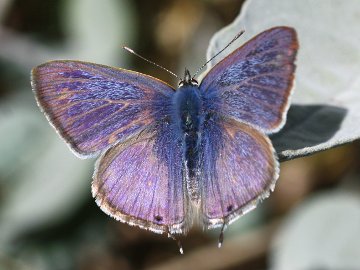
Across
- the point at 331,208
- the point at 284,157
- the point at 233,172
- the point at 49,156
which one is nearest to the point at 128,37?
the point at 49,156

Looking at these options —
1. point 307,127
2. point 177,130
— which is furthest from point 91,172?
point 307,127

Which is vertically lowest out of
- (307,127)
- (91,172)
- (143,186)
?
(91,172)

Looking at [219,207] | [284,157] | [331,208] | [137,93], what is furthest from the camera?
[331,208]

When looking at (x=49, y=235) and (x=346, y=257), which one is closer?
(x=346, y=257)

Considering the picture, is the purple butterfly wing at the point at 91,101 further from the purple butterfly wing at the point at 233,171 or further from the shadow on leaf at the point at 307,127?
the shadow on leaf at the point at 307,127

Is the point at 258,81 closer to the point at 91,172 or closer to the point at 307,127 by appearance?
the point at 307,127

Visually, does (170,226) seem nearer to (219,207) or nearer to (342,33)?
(219,207)
